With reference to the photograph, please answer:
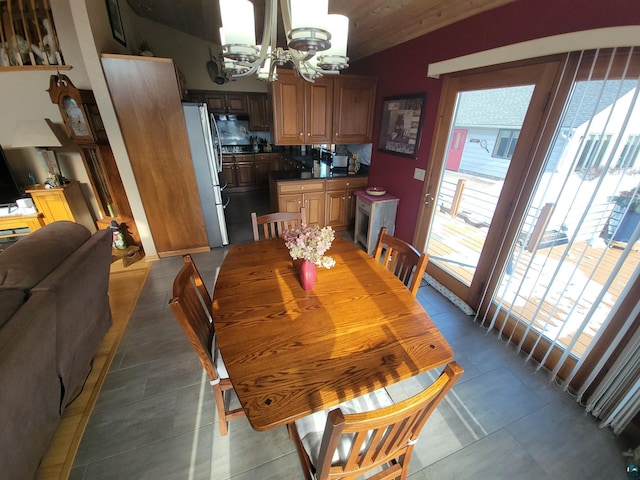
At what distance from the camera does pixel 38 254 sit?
54.2 inches

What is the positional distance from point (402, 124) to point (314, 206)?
5.00 ft

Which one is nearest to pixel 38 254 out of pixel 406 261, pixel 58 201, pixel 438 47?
pixel 406 261

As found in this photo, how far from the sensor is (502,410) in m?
1.58

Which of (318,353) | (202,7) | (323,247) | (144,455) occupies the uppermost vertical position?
(202,7)

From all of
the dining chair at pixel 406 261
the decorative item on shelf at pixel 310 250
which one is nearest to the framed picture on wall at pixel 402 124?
the dining chair at pixel 406 261

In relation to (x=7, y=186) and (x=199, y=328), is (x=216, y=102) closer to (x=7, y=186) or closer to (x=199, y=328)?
(x=7, y=186)

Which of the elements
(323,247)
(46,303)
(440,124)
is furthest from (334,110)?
(46,303)

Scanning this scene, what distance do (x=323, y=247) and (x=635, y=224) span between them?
164cm

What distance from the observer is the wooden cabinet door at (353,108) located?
3.35m

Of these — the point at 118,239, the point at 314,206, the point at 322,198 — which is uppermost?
the point at 322,198

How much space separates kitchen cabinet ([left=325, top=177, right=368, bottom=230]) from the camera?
12.1ft

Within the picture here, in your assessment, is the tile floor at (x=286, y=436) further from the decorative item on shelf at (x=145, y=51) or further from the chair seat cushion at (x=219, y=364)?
the decorative item on shelf at (x=145, y=51)

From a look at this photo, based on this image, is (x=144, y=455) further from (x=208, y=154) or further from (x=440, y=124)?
(x=440, y=124)

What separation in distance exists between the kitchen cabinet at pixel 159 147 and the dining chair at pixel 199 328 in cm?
205
